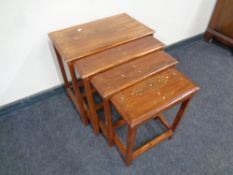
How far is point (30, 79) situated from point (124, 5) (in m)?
0.85

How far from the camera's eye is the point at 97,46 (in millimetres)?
1014

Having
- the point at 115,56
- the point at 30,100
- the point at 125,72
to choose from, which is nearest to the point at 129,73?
the point at 125,72

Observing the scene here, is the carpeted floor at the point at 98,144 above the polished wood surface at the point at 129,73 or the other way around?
the other way around

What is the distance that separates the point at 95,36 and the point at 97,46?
102mm

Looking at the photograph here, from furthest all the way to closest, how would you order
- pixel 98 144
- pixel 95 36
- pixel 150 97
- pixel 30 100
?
pixel 30 100, pixel 98 144, pixel 95 36, pixel 150 97

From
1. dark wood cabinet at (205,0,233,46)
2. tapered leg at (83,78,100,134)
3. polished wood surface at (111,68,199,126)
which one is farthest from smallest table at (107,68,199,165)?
dark wood cabinet at (205,0,233,46)

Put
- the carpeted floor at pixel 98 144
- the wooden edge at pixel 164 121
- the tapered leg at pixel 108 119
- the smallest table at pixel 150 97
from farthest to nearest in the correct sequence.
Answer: the wooden edge at pixel 164 121 < the carpeted floor at pixel 98 144 < the tapered leg at pixel 108 119 < the smallest table at pixel 150 97

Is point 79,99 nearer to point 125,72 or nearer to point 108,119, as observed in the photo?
point 108,119

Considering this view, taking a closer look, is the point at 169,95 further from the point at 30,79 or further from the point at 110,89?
the point at 30,79

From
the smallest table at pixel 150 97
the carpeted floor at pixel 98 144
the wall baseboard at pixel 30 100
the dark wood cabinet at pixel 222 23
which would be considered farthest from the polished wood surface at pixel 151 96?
the dark wood cabinet at pixel 222 23

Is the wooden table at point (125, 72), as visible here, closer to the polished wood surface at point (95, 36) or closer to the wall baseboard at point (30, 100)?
the polished wood surface at point (95, 36)

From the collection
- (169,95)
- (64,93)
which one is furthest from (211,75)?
(64,93)

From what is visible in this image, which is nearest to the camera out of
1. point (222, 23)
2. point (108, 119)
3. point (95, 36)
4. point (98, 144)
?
point (108, 119)

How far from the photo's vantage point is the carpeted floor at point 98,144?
43.2 inches
